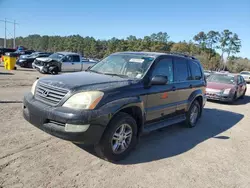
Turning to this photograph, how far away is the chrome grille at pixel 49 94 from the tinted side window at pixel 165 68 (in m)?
1.90

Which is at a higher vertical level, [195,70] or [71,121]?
[195,70]

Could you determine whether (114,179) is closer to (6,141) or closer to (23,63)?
(6,141)

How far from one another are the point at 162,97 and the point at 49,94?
7.49 ft

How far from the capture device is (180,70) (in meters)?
5.39

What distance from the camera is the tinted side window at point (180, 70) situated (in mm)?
5207

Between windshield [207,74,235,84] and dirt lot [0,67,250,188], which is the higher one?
windshield [207,74,235,84]

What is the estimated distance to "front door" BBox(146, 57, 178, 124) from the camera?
14.1 ft

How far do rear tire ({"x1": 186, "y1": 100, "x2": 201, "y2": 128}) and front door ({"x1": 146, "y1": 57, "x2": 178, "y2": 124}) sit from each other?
39.6 inches

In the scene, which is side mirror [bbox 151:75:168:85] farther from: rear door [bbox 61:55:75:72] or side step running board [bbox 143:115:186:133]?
rear door [bbox 61:55:75:72]

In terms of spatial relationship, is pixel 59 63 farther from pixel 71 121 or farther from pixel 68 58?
pixel 71 121

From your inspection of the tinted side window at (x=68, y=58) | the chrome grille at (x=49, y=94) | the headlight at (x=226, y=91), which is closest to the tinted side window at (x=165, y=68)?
the chrome grille at (x=49, y=94)

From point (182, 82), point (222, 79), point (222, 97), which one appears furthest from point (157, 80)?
point (222, 79)

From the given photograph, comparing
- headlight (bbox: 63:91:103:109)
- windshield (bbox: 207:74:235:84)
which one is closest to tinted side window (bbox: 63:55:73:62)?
windshield (bbox: 207:74:235:84)

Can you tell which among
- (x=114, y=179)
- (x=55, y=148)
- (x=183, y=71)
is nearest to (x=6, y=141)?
(x=55, y=148)
